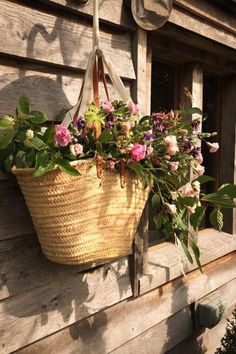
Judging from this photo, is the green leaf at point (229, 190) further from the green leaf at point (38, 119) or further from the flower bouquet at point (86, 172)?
the green leaf at point (38, 119)

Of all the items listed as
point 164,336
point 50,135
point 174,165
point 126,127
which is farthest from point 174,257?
point 50,135

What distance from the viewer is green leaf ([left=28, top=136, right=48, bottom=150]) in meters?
1.15

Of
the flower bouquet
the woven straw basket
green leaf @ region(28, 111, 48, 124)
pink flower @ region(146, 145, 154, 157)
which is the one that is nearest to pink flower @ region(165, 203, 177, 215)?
the flower bouquet

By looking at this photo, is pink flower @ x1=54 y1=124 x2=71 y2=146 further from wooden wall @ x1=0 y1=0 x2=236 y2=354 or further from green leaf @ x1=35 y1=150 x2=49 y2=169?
wooden wall @ x1=0 y1=0 x2=236 y2=354

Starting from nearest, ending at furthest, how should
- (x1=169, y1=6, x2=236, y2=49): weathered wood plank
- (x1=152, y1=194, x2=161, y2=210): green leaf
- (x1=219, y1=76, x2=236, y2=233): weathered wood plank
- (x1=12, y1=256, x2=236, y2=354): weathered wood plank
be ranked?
1. (x1=152, y1=194, x2=161, y2=210): green leaf
2. (x1=12, y1=256, x2=236, y2=354): weathered wood plank
3. (x1=169, y1=6, x2=236, y2=49): weathered wood plank
4. (x1=219, y1=76, x2=236, y2=233): weathered wood plank

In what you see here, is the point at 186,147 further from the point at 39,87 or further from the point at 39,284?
the point at 39,284

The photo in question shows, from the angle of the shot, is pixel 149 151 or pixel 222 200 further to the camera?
pixel 222 200

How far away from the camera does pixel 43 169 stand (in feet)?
3.60

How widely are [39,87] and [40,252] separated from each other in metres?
0.64

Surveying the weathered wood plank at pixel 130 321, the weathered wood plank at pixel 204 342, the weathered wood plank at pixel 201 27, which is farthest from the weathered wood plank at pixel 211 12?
the weathered wood plank at pixel 204 342

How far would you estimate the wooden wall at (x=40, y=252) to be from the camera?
1.38 metres

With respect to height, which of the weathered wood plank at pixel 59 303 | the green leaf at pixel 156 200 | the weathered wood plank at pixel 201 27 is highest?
the weathered wood plank at pixel 201 27

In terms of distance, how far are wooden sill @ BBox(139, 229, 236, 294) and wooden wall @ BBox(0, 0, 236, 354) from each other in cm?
2

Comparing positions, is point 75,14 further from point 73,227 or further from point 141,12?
point 73,227
